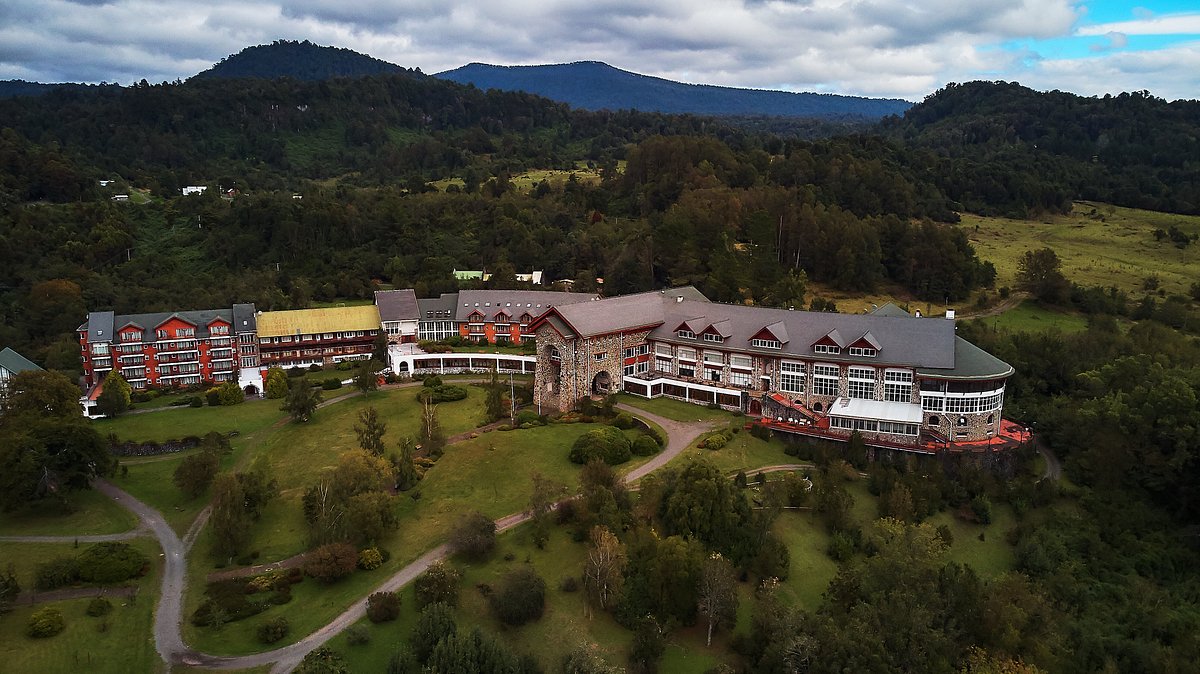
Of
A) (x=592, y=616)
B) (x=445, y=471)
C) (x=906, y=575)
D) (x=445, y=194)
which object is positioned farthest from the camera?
(x=445, y=194)

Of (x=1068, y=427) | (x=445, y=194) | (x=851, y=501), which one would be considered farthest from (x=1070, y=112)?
(x=851, y=501)

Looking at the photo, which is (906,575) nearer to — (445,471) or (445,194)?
(445,471)

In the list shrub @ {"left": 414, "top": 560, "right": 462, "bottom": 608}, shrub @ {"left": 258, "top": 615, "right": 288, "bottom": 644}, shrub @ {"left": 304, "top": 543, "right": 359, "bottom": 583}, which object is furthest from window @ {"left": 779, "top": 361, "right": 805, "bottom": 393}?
shrub @ {"left": 258, "top": 615, "right": 288, "bottom": 644}

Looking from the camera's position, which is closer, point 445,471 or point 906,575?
point 906,575

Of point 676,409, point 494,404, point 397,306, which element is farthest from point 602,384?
point 397,306

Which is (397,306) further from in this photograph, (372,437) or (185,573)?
(185,573)
